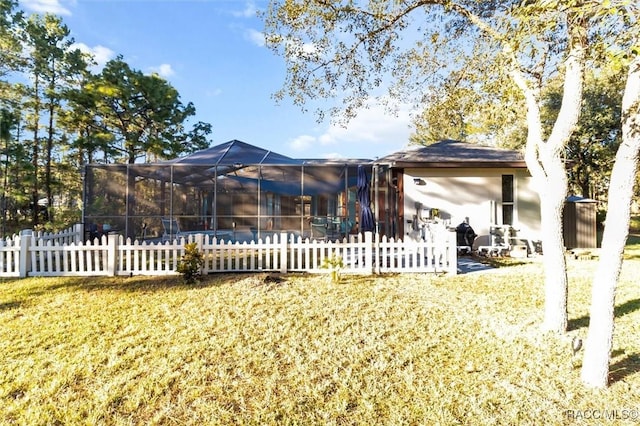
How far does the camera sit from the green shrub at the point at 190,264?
5.68 m

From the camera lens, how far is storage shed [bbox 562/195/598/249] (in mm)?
9867

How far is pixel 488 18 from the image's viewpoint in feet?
16.0

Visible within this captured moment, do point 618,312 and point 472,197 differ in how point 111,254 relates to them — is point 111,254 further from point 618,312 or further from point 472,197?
point 472,197

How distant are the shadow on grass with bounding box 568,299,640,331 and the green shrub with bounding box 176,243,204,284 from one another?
5.79 meters

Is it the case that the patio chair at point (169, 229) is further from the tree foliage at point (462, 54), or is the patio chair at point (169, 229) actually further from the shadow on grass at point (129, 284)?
the tree foliage at point (462, 54)

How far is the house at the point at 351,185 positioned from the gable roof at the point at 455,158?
29 millimetres

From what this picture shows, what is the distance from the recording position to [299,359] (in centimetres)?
292

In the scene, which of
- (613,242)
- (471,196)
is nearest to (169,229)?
(471,196)

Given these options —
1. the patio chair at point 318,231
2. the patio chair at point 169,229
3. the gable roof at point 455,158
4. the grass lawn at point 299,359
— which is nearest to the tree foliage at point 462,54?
the grass lawn at point 299,359

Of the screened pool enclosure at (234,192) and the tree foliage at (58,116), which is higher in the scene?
the tree foliage at (58,116)

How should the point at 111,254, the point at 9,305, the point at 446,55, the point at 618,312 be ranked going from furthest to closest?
the point at 111,254 → the point at 446,55 → the point at 9,305 → the point at 618,312

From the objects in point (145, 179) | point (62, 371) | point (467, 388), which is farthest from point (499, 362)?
point (145, 179)

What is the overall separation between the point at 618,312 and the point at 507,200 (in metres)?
5.83

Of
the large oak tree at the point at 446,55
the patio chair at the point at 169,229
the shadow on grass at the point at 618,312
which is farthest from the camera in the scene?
the patio chair at the point at 169,229
